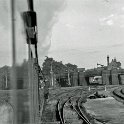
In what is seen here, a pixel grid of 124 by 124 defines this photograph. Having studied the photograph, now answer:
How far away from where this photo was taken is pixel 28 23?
2.77m

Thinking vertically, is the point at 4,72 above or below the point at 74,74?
below

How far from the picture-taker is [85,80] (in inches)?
2677

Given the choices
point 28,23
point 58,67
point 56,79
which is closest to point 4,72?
point 28,23

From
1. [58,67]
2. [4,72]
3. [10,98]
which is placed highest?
[58,67]

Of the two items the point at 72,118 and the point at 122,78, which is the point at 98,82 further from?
the point at 72,118

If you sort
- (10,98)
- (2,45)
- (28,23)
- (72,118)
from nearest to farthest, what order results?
(2,45) → (10,98) → (28,23) → (72,118)

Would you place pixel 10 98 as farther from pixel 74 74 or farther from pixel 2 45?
pixel 74 74

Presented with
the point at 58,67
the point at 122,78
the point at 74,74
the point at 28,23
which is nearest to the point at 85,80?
the point at 74,74

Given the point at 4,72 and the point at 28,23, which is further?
the point at 28,23

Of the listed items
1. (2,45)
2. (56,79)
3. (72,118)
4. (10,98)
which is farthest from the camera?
(56,79)

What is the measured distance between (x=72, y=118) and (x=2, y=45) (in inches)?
631

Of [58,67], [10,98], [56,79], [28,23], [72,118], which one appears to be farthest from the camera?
[58,67]

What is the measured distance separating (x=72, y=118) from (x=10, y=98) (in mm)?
15847

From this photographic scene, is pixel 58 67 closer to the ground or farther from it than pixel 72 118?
farther from it
